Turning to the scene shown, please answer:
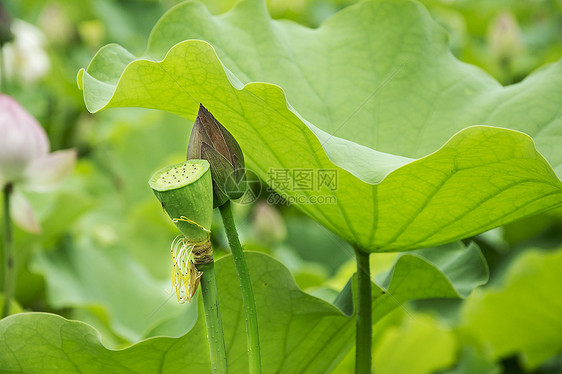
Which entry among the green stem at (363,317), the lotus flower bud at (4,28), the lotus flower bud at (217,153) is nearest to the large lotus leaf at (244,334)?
the green stem at (363,317)

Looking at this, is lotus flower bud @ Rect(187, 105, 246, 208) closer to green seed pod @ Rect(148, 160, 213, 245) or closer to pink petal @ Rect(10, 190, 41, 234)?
green seed pod @ Rect(148, 160, 213, 245)

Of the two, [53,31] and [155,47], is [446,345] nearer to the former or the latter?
[155,47]

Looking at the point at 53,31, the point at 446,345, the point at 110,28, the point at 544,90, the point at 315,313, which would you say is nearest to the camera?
the point at 315,313

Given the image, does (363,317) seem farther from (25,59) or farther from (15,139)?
(25,59)

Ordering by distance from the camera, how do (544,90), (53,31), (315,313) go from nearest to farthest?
(315,313)
(544,90)
(53,31)

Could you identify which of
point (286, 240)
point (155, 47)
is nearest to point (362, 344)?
point (155, 47)

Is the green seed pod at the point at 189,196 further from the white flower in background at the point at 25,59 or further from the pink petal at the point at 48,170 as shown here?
the white flower in background at the point at 25,59
